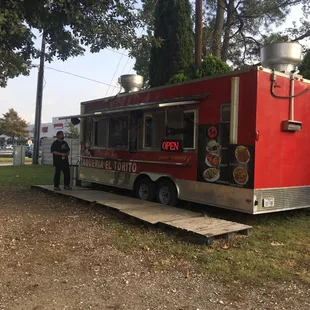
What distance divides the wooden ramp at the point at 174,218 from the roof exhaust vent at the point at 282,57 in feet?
9.65

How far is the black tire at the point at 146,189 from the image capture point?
326 inches

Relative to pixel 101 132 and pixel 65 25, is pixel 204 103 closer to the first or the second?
pixel 65 25

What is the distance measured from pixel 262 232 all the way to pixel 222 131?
184 cm

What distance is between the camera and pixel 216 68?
12625mm

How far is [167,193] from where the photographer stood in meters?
7.89

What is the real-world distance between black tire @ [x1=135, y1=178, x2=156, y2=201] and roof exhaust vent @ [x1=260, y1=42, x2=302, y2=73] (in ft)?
11.4

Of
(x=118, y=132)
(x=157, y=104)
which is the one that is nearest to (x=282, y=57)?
(x=157, y=104)

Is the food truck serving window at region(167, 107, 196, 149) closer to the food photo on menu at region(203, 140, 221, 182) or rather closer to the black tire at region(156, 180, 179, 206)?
the food photo on menu at region(203, 140, 221, 182)

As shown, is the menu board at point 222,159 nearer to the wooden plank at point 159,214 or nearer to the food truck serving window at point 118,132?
the wooden plank at point 159,214

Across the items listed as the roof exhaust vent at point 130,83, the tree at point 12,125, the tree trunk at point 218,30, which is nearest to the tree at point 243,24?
the tree trunk at point 218,30

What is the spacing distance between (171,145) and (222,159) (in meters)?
1.38

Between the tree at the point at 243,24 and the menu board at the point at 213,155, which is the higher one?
the tree at the point at 243,24

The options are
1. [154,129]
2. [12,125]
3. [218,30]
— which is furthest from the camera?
[12,125]

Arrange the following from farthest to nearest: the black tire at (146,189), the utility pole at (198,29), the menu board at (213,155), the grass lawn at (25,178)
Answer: the grass lawn at (25,178)
the utility pole at (198,29)
the black tire at (146,189)
the menu board at (213,155)
